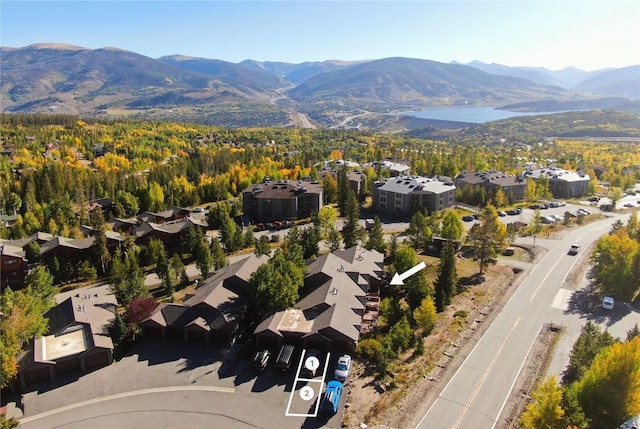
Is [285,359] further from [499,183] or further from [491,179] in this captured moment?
[491,179]

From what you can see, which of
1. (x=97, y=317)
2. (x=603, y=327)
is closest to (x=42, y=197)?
(x=97, y=317)

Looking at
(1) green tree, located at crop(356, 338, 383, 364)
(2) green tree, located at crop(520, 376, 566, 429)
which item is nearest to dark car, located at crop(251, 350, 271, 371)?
(1) green tree, located at crop(356, 338, 383, 364)

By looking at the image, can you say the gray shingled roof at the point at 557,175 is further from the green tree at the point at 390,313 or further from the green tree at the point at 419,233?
the green tree at the point at 390,313

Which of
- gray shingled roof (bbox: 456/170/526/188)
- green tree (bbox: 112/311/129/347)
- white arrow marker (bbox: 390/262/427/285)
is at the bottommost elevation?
green tree (bbox: 112/311/129/347)

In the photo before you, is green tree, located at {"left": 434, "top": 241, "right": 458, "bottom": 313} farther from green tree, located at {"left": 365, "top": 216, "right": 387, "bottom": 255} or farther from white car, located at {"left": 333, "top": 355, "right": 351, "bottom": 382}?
white car, located at {"left": 333, "top": 355, "right": 351, "bottom": 382}

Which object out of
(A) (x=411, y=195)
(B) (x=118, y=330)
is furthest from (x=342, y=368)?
(A) (x=411, y=195)

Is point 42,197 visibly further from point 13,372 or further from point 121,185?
point 13,372
